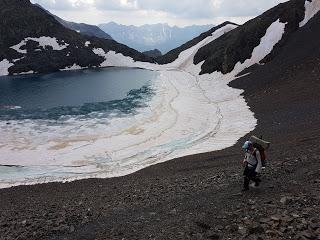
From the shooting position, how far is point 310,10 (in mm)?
80688

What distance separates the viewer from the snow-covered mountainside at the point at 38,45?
136 m

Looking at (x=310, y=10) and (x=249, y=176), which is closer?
(x=249, y=176)

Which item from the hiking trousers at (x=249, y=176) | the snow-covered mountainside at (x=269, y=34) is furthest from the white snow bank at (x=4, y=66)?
the hiking trousers at (x=249, y=176)

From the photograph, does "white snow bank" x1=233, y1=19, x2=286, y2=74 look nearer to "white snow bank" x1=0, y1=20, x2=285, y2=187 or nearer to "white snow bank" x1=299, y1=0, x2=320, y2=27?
"white snow bank" x1=299, y1=0, x2=320, y2=27

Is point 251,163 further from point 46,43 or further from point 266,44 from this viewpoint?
point 46,43

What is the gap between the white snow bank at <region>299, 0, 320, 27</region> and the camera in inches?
3103

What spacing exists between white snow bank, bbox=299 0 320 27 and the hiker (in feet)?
220

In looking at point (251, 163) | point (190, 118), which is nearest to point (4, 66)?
point (190, 118)

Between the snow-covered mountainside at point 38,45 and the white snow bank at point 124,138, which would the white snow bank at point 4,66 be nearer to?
the snow-covered mountainside at point 38,45

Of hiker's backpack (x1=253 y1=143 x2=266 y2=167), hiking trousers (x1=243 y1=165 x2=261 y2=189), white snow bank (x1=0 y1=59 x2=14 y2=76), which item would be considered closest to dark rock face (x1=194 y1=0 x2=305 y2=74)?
Answer: hiker's backpack (x1=253 y1=143 x2=266 y2=167)

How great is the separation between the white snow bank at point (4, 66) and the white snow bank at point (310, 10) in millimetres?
91843

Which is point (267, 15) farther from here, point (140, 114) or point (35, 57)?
point (35, 57)

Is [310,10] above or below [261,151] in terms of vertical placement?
above

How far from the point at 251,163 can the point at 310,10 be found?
71286mm
